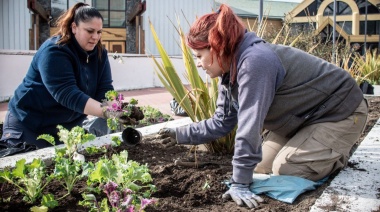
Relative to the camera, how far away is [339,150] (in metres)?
2.33

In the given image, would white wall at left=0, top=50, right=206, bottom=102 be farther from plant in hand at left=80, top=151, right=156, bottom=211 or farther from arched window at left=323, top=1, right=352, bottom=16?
arched window at left=323, top=1, right=352, bottom=16

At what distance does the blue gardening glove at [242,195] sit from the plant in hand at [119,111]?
0.85 metres

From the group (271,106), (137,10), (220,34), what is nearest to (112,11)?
(137,10)

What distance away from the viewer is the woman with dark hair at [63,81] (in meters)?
2.70

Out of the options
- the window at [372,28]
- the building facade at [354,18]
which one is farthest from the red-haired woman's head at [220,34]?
the window at [372,28]

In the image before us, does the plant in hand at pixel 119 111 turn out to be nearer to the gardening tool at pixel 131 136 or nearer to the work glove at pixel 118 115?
the work glove at pixel 118 115

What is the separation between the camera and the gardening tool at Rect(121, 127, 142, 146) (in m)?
2.72

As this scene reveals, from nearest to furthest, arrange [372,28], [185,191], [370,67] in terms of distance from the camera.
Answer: [185,191] → [370,67] → [372,28]

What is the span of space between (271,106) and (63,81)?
1.32 metres

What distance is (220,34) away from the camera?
77.2 inches

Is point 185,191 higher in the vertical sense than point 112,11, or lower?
lower

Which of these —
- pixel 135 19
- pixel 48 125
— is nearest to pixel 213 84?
pixel 48 125

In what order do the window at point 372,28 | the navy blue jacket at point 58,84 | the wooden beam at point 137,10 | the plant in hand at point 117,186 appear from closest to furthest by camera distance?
the plant in hand at point 117,186, the navy blue jacket at point 58,84, the wooden beam at point 137,10, the window at point 372,28

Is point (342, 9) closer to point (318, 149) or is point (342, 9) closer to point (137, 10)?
point (137, 10)
